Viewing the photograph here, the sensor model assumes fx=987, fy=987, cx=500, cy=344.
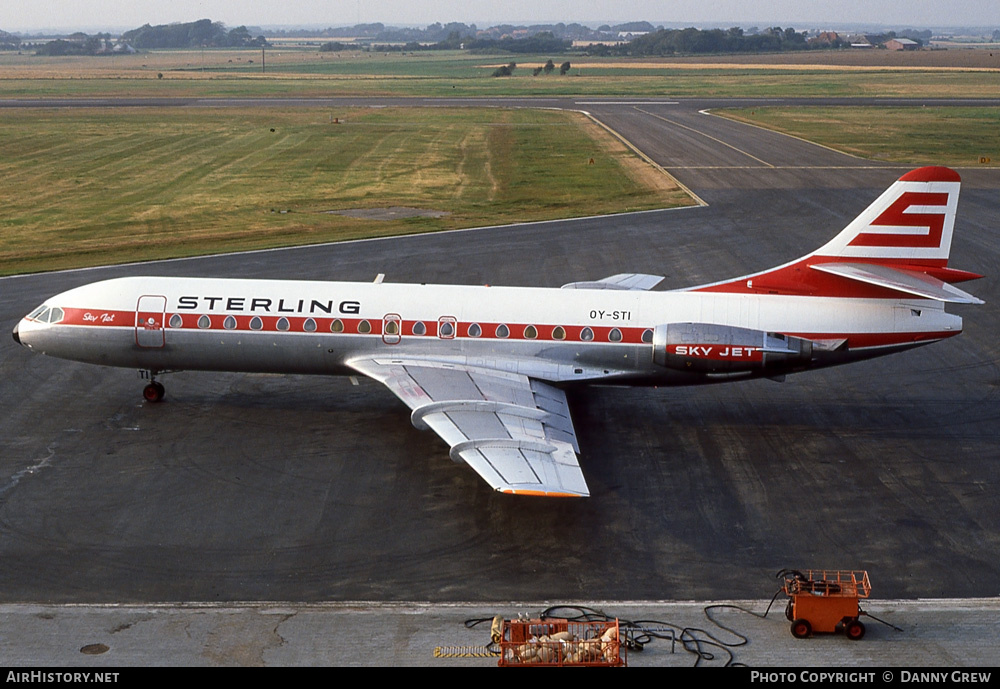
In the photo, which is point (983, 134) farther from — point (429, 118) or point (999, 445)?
point (999, 445)

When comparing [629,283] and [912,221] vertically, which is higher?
[912,221]

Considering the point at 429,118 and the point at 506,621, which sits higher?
the point at 429,118

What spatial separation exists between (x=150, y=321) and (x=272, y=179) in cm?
4288

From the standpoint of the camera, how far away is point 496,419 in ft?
76.4

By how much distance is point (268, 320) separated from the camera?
26984mm

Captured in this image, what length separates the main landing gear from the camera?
2859cm

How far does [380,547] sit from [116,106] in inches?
4335

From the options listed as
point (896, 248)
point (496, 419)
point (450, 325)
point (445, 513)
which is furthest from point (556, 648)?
point (896, 248)

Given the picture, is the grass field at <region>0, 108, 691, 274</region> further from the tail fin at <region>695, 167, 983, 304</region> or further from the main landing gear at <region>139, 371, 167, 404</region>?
the tail fin at <region>695, 167, 983, 304</region>

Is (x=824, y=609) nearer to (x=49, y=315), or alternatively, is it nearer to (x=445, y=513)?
(x=445, y=513)

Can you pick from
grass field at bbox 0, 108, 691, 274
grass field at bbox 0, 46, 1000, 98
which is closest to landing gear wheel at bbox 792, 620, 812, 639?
grass field at bbox 0, 108, 691, 274

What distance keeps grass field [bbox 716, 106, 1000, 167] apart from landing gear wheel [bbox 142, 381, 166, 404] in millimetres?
63471


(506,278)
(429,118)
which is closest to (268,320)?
(506,278)

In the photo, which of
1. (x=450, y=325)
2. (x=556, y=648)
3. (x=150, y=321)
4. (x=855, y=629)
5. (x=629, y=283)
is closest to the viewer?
(x=556, y=648)
